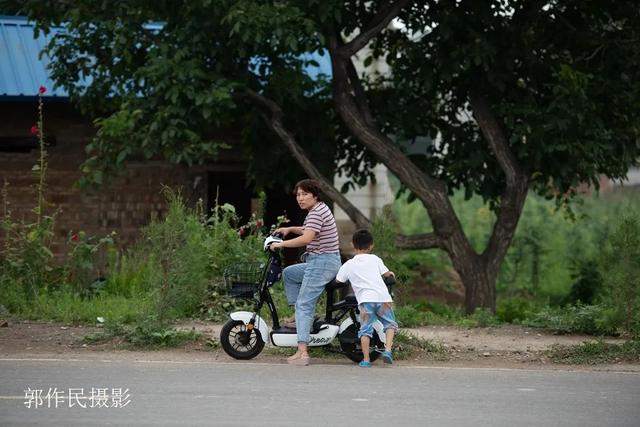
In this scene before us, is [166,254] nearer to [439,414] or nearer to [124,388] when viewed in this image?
[124,388]

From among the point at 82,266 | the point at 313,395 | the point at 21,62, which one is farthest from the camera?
the point at 21,62

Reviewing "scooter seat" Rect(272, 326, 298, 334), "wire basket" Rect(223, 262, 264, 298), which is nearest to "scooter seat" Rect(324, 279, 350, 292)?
"scooter seat" Rect(272, 326, 298, 334)

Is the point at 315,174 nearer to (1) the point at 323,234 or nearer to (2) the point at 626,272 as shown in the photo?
(2) the point at 626,272

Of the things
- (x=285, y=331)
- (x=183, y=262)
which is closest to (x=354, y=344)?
(x=285, y=331)

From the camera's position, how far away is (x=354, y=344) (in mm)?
9977

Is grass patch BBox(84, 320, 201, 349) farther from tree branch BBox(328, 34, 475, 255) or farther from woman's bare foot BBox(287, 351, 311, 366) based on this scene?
tree branch BBox(328, 34, 475, 255)

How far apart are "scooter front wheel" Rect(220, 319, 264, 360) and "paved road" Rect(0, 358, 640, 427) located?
10.0 inches

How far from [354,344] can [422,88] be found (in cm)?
724

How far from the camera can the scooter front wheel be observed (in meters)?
10.1

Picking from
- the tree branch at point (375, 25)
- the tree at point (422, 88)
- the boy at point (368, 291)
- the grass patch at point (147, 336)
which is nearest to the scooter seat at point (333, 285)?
the boy at point (368, 291)

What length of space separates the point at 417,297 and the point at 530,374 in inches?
521

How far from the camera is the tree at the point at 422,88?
1470 centimetres

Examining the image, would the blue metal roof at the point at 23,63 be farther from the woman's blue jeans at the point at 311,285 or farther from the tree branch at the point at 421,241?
the woman's blue jeans at the point at 311,285

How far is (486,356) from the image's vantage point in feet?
35.9
